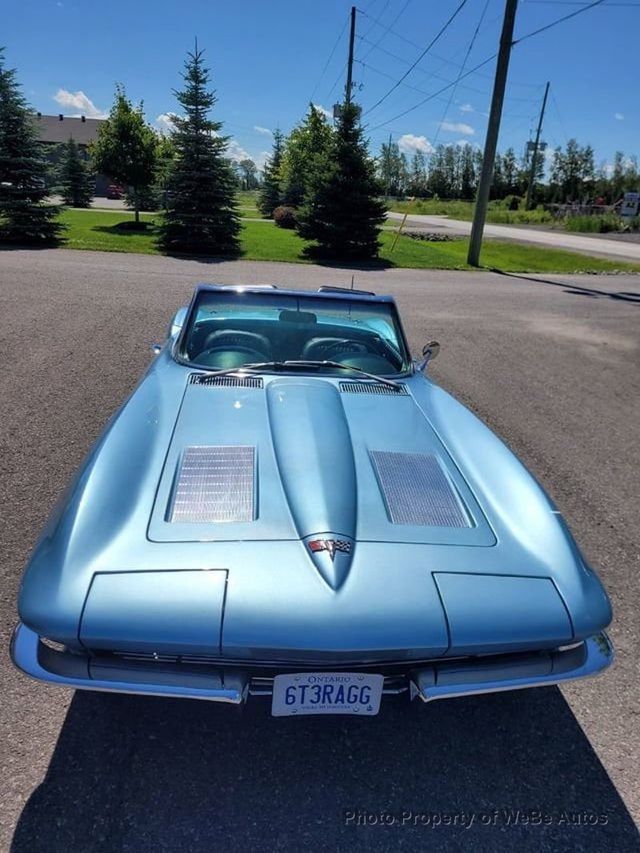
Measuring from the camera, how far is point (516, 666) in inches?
75.4

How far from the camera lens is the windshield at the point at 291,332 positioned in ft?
11.8

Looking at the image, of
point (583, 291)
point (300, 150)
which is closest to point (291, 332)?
point (583, 291)

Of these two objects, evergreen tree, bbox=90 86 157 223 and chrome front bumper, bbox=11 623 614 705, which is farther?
evergreen tree, bbox=90 86 157 223

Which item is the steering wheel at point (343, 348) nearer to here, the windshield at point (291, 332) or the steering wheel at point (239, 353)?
the windshield at point (291, 332)

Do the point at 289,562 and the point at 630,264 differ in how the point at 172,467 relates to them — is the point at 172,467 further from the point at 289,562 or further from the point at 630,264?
the point at 630,264

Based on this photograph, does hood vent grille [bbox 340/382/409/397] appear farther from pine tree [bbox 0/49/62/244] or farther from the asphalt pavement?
pine tree [bbox 0/49/62/244]

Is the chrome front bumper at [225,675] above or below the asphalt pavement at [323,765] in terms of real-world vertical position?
above

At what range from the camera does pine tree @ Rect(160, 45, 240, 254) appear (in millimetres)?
17344

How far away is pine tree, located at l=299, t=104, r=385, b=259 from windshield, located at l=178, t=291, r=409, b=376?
48.5ft

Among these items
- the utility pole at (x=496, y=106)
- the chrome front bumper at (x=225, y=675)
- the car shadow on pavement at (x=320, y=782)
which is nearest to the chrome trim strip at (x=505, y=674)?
the chrome front bumper at (x=225, y=675)

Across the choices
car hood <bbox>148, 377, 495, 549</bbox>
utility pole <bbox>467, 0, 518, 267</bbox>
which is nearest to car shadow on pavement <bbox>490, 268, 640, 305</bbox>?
utility pole <bbox>467, 0, 518, 267</bbox>

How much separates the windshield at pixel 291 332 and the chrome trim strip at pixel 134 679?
1990 mm

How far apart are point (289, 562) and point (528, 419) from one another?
4461 mm

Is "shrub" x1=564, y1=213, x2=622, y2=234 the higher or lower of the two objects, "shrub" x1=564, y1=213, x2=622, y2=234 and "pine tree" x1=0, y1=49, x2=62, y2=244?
the lower
